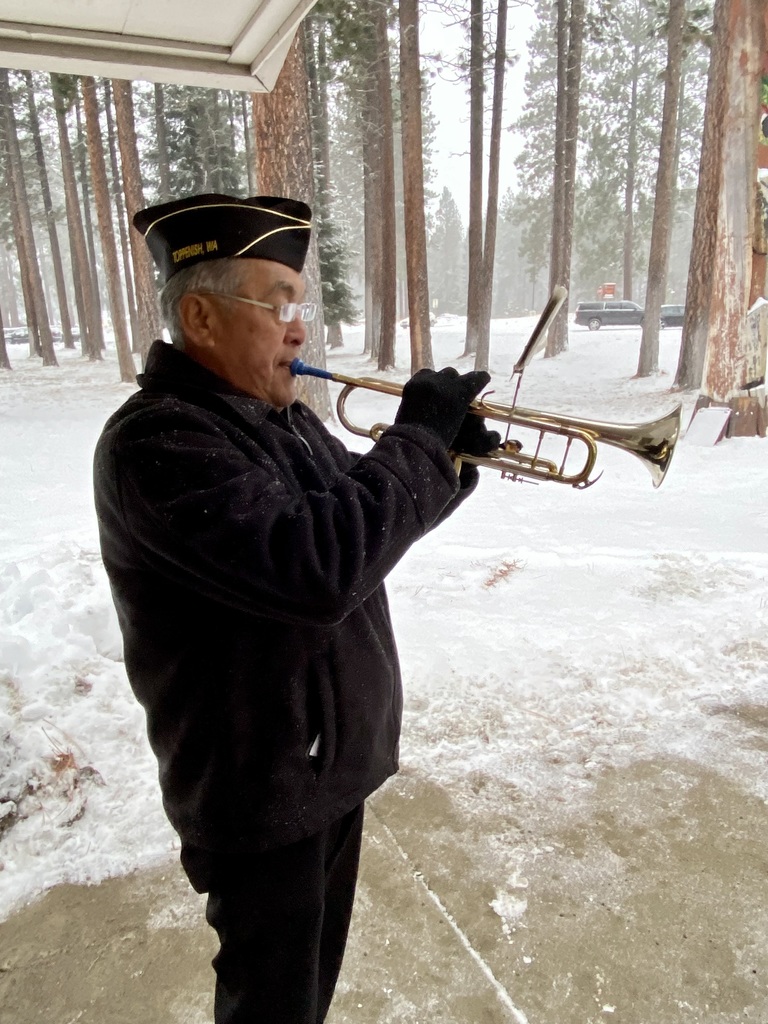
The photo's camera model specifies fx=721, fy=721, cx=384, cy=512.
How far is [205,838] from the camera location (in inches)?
60.2

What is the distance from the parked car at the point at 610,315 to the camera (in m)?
31.8

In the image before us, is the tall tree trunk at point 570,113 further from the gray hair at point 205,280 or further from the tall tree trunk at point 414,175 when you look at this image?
the gray hair at point 205,280

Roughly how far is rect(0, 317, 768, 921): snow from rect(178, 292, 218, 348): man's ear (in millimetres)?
2102

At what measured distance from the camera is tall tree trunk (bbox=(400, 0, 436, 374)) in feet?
43.9

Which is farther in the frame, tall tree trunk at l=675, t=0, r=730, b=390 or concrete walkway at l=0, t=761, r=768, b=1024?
tall tree trunk at l=675, t=0, r=730, b=390

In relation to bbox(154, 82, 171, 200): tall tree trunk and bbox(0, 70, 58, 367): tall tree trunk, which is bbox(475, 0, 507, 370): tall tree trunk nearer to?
bbox(154, 82, 171, 200): tall tree trunk

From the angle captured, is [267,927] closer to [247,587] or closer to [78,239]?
[247,587]

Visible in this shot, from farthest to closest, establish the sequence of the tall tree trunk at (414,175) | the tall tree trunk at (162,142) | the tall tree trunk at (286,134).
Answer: the tall tree trunk at (162,142) < the tall tree trunk at (414,175) < the tall tree trunk at (286,134)

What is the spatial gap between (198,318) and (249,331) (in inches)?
4.5

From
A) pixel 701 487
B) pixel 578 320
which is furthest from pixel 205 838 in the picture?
pixel 578 320

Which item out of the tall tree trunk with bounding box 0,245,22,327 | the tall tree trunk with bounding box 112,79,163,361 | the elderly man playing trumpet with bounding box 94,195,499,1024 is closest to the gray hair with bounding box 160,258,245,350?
the elderly man playing trumpet with bounding box 94,195,499,1024

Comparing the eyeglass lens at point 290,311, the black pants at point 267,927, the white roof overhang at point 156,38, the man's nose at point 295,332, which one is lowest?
the black pants at point 267,927

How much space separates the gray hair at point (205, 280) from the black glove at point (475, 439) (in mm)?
829

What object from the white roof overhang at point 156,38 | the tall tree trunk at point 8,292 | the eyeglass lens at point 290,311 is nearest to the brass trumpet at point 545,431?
the eyeglass lens at point 290,311
